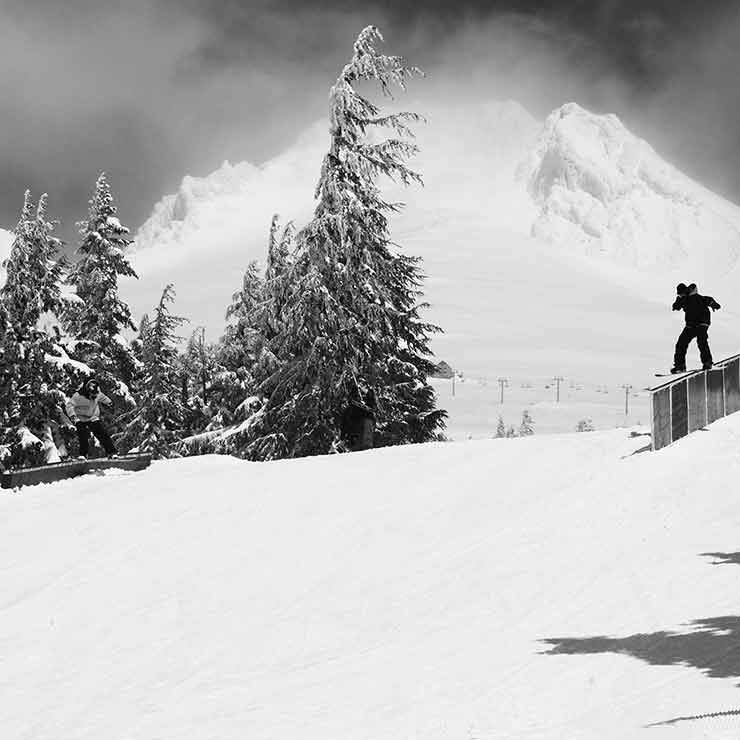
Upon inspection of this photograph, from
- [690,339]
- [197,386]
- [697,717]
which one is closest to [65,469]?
[690,339]

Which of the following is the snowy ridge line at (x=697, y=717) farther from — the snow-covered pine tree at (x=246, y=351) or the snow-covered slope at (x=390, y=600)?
the snow-covered pine tree at (x=246, y=351)

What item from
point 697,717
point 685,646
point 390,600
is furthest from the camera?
point 390,600

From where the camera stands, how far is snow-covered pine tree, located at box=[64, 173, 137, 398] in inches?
1289

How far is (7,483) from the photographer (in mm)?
18969

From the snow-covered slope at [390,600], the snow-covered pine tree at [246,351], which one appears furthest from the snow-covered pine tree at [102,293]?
the snow-covered slope at [390,600]

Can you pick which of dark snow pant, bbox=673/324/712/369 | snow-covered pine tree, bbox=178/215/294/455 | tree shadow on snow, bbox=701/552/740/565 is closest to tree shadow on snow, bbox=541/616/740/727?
tree shadow on snow, bbox=701/552/740/565

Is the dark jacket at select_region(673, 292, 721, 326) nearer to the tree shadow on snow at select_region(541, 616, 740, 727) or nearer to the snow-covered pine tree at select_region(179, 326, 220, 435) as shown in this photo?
the tree shadow on snow at select_region(541, 616, 740, 727)

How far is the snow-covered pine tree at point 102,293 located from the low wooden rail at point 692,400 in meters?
20.8

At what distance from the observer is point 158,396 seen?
132ft

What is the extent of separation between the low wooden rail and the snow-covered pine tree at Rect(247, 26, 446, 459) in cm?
957

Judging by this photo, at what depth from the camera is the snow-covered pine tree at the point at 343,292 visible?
81.6 feet

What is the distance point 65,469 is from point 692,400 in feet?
41.0

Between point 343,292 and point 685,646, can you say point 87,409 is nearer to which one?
point 343,292

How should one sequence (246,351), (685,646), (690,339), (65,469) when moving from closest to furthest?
1. (685,646)
2. (690,339)
3. (65,469)
4. (246,351)
